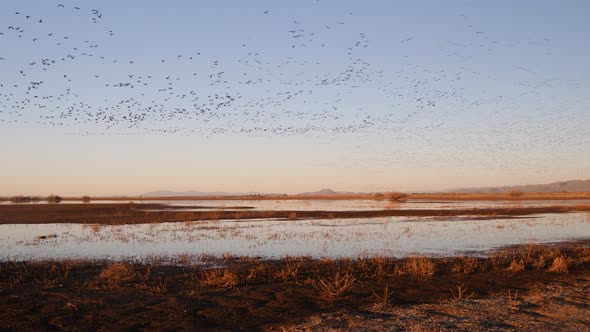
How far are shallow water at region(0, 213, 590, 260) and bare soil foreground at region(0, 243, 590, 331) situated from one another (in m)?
5.01

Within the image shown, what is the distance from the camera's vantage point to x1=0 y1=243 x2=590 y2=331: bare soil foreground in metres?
10.4

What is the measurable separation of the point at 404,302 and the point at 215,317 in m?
4.74

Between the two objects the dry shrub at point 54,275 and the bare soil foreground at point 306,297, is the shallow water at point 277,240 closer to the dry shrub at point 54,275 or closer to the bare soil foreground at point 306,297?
the dry shrub at point 54,275

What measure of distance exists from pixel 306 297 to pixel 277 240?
591 inches

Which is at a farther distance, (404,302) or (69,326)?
(404,302)

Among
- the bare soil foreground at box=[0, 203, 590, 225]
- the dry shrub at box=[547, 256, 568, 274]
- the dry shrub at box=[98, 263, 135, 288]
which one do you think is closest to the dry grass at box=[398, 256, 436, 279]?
the dry shrub at box=[547, 256, 568, 274]

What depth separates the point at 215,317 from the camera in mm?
10867

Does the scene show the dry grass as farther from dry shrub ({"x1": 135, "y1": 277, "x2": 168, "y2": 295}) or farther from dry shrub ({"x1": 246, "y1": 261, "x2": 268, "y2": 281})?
dry shrub ({"x1": 135, "y1": 277, "x2": 168, "y2": 295})

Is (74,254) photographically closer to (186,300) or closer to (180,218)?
(186,300)

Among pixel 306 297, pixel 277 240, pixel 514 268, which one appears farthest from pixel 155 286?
pixel 277 240

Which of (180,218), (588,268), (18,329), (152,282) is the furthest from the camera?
(180,218)

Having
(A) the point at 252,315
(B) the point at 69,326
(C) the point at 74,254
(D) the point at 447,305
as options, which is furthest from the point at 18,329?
(C) the point at 74,254

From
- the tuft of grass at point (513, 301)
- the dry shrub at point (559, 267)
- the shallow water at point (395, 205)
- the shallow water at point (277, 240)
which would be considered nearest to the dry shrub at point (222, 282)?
the tuft of grass at point (513, 301)

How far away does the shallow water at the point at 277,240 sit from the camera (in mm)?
22516
